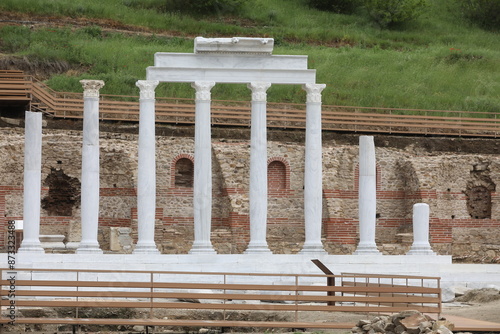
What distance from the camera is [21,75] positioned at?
59125 mm

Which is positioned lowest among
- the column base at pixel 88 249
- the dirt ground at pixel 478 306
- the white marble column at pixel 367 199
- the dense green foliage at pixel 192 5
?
the dirt ground at pixel 478 306

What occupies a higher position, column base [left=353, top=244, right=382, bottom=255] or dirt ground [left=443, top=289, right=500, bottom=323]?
column base [left=353, top=244, right=382, bottom=255]

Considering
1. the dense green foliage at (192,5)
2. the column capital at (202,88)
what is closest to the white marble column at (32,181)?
the column capital at (202,88)

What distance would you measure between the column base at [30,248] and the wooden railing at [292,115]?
1148 cm

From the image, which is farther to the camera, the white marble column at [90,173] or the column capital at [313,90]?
the column capital at [313,90]

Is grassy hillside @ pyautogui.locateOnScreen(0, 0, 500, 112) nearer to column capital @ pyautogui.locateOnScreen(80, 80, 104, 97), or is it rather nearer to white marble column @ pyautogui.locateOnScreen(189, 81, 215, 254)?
column capital @ pyautogui.locateOnScreen(80, 80, 104, 97)

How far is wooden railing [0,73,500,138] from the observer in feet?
195

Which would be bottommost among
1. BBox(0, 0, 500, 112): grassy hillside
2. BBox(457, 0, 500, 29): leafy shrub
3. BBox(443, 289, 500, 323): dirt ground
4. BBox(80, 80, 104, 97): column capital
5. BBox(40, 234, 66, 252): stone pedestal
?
BBox(443, 289, 500, 323): dirt ground

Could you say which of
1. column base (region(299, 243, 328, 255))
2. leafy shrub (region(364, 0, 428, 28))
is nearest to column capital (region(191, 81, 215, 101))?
column base (region(299, 243, 328, 255))

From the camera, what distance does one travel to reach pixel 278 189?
58906 mm

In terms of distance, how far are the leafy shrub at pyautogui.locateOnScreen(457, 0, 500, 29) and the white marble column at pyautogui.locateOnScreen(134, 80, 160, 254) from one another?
150 ft

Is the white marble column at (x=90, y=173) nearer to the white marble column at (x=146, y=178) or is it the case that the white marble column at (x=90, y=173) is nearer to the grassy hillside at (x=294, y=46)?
the white marble column at (x=146, y=178)

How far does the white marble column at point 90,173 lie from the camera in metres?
48.4

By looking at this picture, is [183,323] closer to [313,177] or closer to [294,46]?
[313,177]
